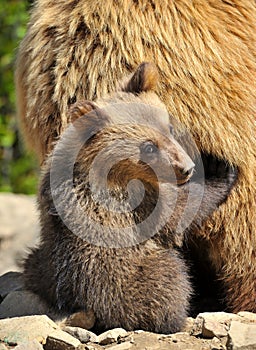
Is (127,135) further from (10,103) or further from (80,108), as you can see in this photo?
(10,103)

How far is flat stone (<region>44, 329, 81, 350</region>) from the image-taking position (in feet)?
14.0

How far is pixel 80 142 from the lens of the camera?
476 cm

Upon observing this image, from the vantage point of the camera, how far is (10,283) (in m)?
6.09

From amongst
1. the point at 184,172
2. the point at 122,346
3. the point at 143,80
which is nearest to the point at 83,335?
the point at 122,346

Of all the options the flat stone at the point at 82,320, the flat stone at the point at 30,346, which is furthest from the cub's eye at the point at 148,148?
the flat stone at the point at 30,346

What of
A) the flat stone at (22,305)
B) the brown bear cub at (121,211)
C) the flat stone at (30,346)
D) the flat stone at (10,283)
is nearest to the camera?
the flat stone at (30,346)

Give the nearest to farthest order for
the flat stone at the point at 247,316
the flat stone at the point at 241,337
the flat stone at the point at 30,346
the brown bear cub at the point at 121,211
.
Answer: the flat stone at the point at 241,337, the flat stone at the point at 30,346, the brown bear cub at the point at 121,211, the flat stone at the point at 247,316

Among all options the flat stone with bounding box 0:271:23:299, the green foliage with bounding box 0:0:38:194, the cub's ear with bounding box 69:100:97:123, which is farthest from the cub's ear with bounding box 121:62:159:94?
the green foliage with bounding box 0:0:38:194

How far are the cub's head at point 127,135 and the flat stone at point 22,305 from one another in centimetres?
89

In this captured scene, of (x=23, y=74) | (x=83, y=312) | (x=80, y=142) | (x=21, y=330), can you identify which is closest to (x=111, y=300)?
(x=83, y=312)

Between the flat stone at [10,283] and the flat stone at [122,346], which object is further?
the flat stone at [10,283]

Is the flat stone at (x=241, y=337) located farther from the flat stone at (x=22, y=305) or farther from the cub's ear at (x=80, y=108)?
the cub's ear at (x=80, y=108)

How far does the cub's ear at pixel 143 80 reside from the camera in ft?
15.3

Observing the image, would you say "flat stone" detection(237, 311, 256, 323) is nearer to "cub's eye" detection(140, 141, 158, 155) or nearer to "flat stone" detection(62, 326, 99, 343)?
"flat stone" detection(62, 326, 99, 343)
